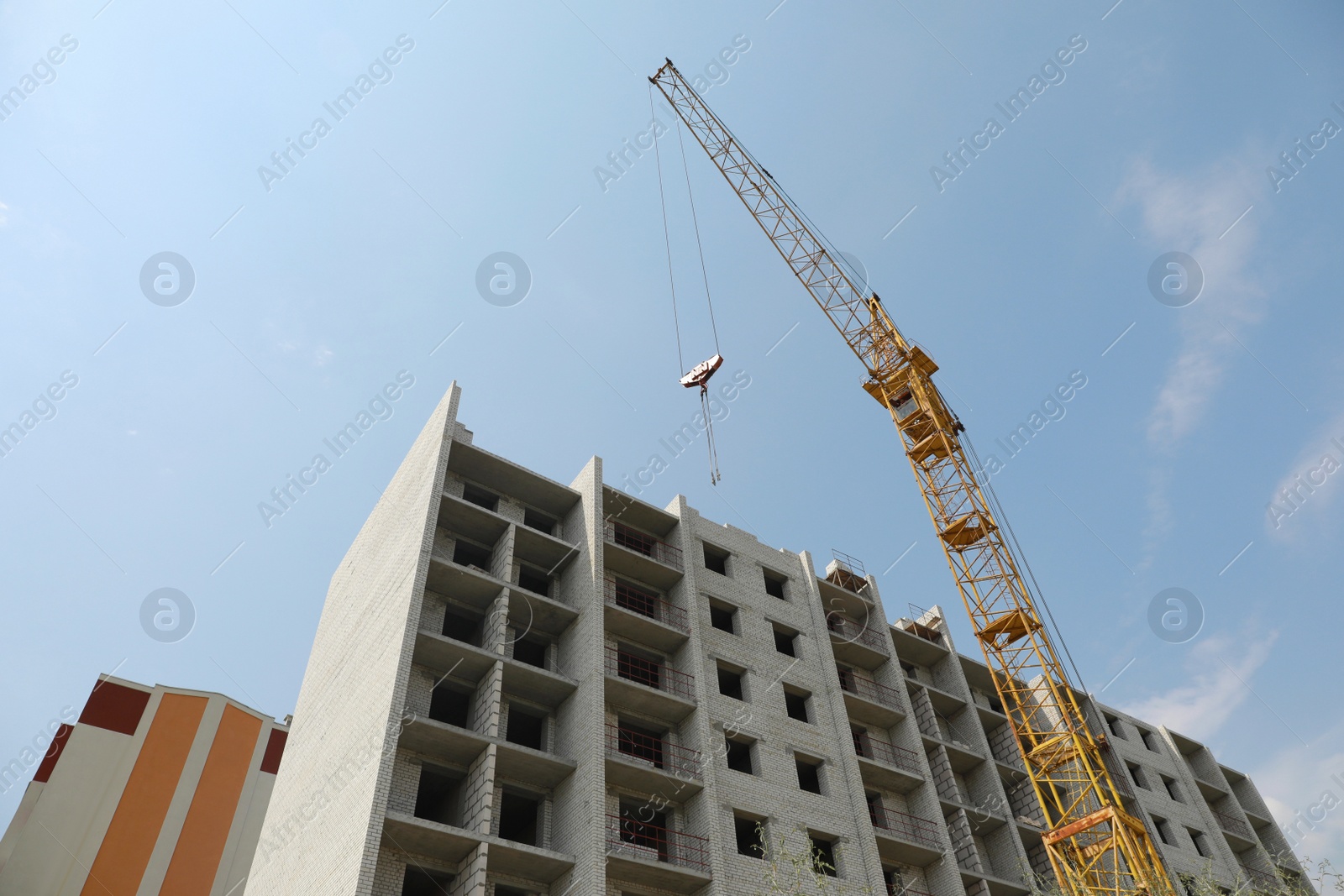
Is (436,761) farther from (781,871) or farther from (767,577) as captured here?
(767,577)

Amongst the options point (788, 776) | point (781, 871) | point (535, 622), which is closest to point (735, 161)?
point (535, 622)

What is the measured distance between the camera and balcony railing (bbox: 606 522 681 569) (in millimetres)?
35438

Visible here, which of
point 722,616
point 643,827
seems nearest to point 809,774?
point 722,616

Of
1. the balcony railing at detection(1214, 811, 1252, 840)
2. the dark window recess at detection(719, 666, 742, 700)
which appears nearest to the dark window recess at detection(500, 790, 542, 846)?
the dark window recess at detection(719, 666, 742, 700)

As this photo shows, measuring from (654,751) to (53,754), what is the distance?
2602 cm

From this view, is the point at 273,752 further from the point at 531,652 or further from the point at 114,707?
the point at 531,652

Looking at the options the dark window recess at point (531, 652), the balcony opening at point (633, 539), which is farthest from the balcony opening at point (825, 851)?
the balcony opening at point (633, 539)

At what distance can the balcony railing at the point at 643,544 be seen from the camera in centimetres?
3544

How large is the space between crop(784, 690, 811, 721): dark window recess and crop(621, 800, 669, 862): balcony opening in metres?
7.85

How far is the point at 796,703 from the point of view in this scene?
3462 centimetres

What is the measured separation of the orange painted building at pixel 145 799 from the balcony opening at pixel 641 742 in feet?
62.9

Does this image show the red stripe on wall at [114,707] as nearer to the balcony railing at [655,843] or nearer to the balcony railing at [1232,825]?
the balcony railing at [655,843]

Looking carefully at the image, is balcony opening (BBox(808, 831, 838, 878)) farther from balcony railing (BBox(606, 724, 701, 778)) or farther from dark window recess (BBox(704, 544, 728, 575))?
dark window recess (BBox(704, 544, 728, 575))

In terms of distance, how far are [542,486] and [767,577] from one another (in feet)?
36.4
